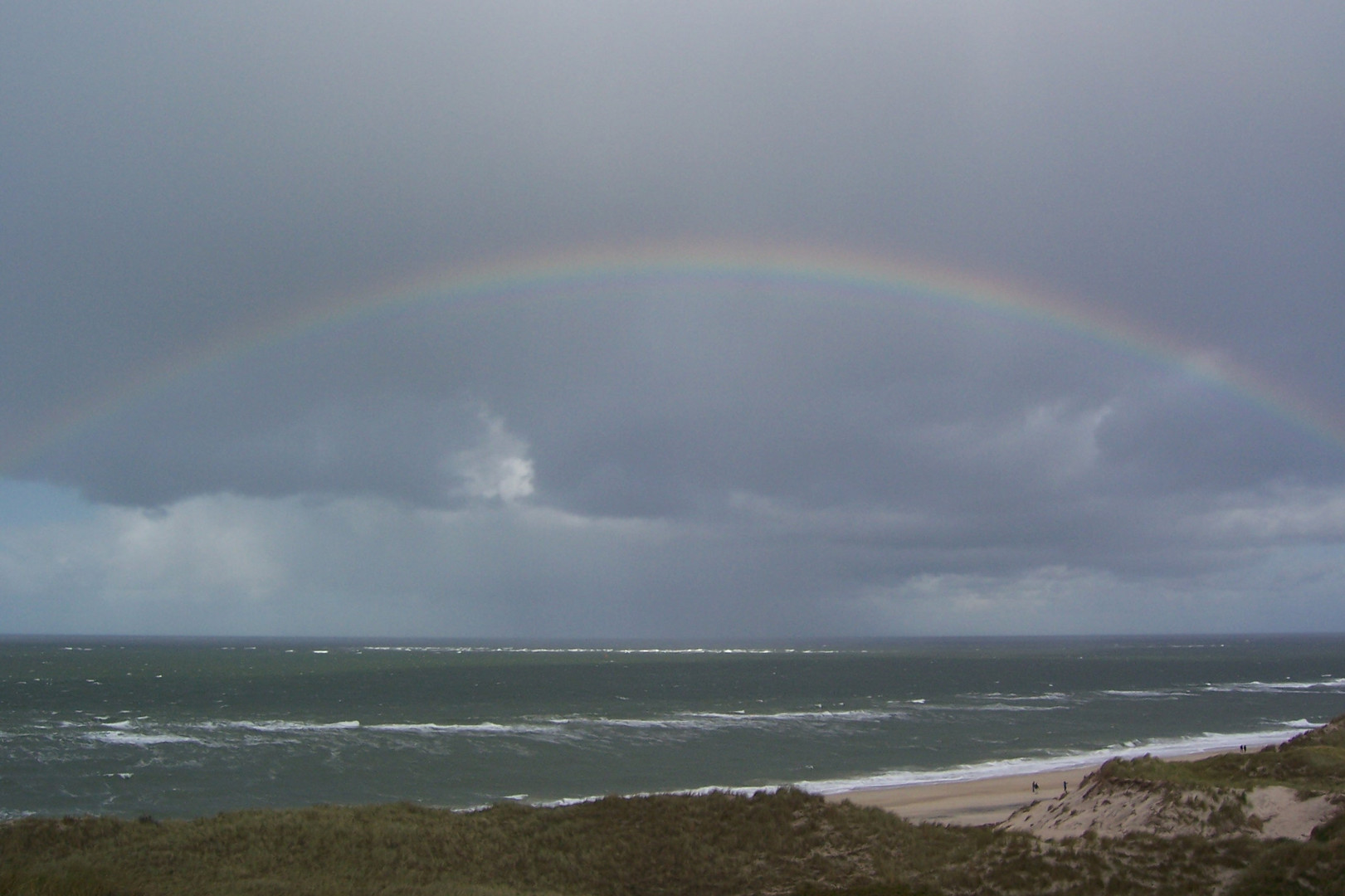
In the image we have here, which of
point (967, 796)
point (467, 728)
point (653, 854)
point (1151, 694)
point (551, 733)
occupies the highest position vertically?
point (653, 854)

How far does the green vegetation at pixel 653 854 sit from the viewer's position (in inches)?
845

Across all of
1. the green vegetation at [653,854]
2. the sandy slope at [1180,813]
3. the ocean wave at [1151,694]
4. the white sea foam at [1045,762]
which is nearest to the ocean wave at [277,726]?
the white sea foam at [1045,762]

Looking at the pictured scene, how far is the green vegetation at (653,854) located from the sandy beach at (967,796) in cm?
973

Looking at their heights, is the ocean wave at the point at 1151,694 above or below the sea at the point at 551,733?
below

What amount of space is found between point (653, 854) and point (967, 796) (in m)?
24.4

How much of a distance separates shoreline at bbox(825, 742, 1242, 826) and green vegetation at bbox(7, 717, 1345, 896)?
9289mm

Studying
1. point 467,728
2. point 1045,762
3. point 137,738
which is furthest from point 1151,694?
point 137,738

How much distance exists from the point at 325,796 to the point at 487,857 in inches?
919

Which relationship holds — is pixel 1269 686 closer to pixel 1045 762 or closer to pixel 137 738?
pixel 1045 762

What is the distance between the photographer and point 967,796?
4597 cm

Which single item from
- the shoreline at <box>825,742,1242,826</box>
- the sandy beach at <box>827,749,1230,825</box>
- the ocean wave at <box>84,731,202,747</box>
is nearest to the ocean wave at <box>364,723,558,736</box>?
the ocean wave at <box>84,731,202,747</box>

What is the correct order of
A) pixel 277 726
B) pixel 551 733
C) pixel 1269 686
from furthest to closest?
pixel 1269 686, pixel 277 726, pixel 551 733

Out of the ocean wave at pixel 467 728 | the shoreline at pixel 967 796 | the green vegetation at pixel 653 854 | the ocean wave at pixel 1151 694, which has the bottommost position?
the ocean wave at pixel 1151 694

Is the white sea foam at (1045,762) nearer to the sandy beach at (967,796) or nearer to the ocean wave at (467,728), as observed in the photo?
the sandy beach at (967,796)
